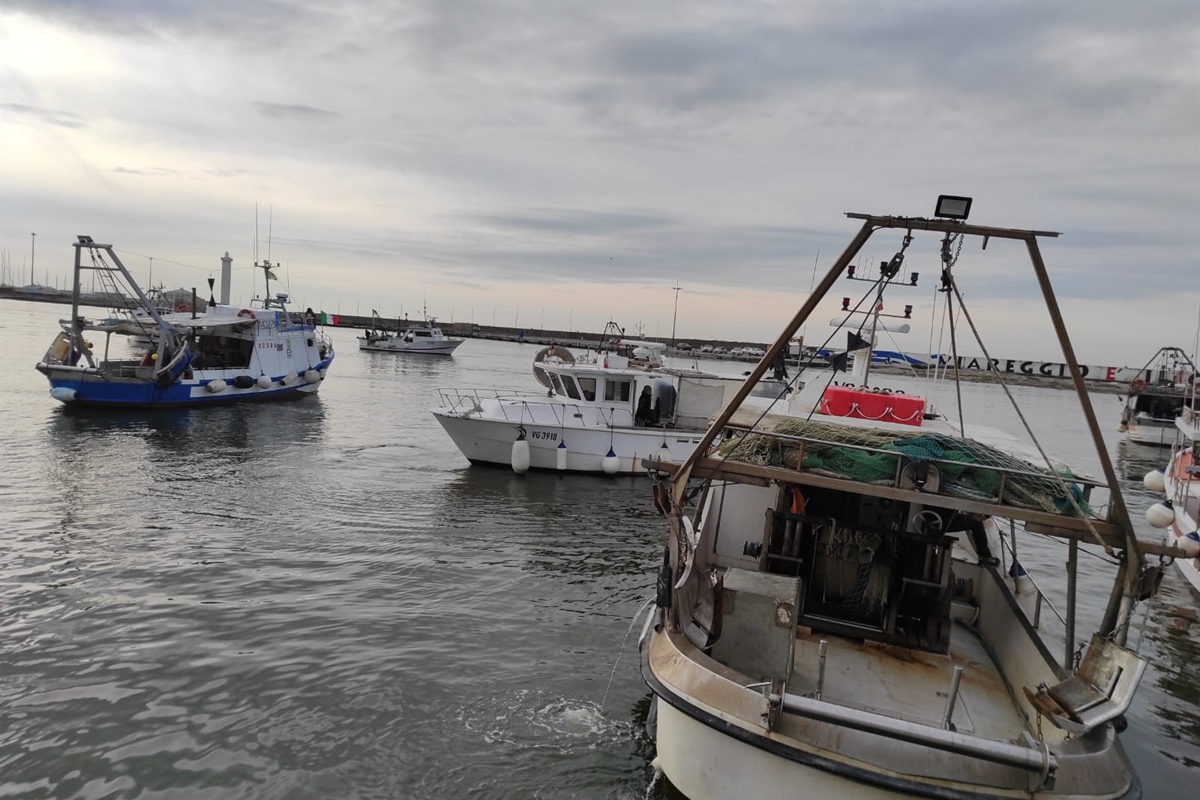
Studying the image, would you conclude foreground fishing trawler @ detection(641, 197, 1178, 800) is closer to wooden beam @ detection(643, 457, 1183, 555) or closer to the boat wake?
wooden beam @ detection(643, 457, 1183, 555)

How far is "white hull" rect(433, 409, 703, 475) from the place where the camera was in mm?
21031

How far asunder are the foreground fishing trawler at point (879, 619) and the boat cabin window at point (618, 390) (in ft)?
41.5

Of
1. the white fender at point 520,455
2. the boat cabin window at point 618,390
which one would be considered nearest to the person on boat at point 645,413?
the boat cabin window at point 618,390

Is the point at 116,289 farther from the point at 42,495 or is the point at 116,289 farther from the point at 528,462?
the point at 528,462

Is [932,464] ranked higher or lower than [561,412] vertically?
higher

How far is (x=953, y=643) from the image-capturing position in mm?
7859

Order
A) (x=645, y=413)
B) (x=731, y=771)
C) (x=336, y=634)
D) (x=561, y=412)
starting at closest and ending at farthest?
1. (x=731, y=771)
2. (x=336, y=634)
3. (x=561, y=412)
4. (x=645, y=413)

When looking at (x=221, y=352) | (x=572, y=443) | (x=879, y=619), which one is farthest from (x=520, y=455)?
(x=221, y=352)

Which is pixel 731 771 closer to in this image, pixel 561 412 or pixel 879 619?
pixel 879 619

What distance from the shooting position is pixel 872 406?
921cm

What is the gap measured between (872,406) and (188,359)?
93.1 ft

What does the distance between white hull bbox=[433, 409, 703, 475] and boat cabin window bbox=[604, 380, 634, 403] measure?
1047mm

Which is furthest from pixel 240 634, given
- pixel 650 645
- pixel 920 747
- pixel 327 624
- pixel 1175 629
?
pixel 1175 629

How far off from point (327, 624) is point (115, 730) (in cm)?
291
